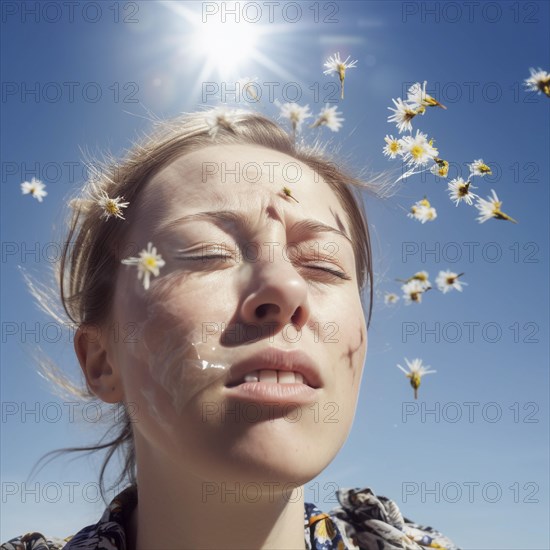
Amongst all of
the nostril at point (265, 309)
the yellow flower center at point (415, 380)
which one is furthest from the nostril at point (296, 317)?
the yellow flower center at point (415, 380)

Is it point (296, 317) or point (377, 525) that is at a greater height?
point (296, 317)

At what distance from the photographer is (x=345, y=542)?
11.3 ft

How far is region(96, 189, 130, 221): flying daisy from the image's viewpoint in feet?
10.4

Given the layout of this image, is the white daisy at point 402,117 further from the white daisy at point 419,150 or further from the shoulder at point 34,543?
the shoulder at point 34,543

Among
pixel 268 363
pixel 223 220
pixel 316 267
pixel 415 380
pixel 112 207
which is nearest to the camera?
pixel 268 363

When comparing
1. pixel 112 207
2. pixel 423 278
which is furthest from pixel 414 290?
pixel 112 207

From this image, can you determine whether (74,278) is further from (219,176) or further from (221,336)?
(221,336)

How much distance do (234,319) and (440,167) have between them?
151cm

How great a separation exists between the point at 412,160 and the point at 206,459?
1929 mm

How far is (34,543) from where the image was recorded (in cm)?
363

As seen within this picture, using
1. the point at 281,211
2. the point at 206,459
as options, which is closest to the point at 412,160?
the point at 281,211

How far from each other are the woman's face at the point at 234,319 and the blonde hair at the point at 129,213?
198 mm

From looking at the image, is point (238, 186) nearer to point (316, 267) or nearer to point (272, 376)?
point (316, 267)

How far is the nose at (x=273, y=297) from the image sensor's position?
239 cm
